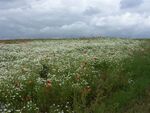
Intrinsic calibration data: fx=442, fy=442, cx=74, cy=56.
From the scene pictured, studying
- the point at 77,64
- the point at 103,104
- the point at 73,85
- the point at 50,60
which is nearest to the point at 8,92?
the point at 73,85

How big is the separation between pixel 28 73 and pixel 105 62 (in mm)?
5457

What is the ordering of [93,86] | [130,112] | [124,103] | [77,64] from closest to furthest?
[130,112], [124,103], [93,86], [77,64]

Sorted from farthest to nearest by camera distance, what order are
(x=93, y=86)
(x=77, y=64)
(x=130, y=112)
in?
(x=77, y=64) → (x=93, y=86) → (x=130, y=112)

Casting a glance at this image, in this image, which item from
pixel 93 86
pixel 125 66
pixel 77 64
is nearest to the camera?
pixel 93 86

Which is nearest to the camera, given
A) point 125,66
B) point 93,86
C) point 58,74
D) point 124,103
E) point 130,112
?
point 130,112

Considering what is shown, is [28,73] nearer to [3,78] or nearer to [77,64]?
[3,78]

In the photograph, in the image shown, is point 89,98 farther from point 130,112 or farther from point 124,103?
point 130,112

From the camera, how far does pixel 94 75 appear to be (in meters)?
17.8

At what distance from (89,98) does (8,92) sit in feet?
9.05

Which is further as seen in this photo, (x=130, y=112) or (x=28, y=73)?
(x=28, y=73)

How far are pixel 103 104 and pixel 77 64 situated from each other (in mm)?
6439

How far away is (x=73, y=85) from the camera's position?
49.5ft

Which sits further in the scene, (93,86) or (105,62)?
(105,62)

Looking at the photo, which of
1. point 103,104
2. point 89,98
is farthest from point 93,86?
point 103,104
